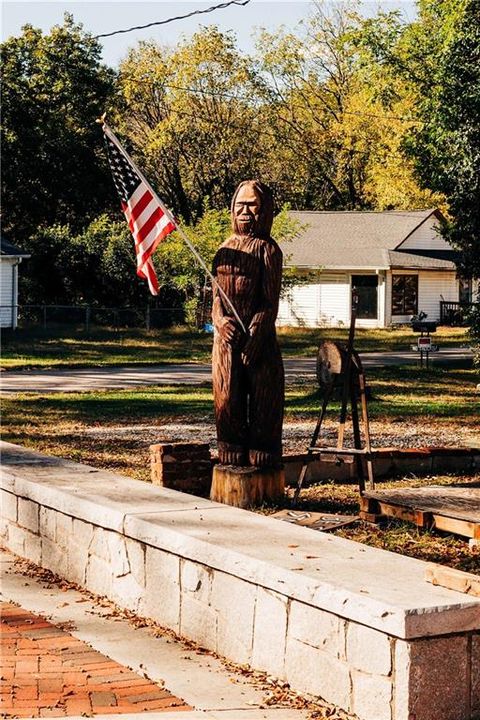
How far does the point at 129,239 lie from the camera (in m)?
46.9

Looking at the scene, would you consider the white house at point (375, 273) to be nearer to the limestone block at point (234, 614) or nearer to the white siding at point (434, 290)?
the white siding at point (434, 290)

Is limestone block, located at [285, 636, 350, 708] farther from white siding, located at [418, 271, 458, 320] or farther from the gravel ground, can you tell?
white siding, located at [418, 271, 458, 320]

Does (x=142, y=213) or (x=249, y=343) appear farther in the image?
(x=142, y=213)

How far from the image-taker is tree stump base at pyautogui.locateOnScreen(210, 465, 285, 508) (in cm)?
892

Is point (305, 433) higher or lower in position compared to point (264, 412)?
lower

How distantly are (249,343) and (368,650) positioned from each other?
13.2ft

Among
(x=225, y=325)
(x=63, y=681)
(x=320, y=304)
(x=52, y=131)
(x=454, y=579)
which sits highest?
(x=52, y=131)

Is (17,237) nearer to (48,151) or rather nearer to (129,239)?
(48,151)

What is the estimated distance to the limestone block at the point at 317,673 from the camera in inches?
207

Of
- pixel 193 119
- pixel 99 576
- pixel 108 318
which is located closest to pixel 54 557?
pixel 99 576

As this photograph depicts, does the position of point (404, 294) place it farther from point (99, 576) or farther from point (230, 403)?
point (99, 576)

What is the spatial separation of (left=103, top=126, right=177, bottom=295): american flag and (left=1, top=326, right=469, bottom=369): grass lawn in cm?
1919

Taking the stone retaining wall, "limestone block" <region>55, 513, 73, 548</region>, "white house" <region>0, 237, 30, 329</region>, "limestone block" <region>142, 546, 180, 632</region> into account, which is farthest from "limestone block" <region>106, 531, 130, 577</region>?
"white house" <region>0, 237, 30, 329</region>

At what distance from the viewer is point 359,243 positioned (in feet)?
175
